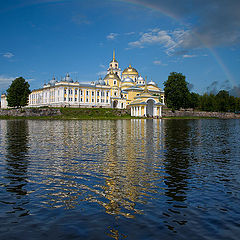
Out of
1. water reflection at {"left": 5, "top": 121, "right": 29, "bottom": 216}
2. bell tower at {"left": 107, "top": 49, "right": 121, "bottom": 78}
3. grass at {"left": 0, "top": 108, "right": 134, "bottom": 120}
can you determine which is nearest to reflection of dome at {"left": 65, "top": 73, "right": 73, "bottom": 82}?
grass at {"left": 0, "top": 108, "right": 134, "bottom": 120}

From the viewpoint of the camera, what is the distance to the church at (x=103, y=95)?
112812mm

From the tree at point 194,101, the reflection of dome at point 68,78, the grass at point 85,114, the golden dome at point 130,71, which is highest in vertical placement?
the golden dome at point 130,71

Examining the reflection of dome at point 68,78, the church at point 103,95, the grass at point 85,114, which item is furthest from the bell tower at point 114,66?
the grass at point 85,114

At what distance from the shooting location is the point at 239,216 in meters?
7.19

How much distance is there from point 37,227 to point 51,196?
2208 millimetres

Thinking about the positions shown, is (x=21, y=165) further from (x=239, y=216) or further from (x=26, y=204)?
(x=239, y=216)

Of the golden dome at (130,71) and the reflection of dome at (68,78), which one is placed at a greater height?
the golden dome at (130,71)

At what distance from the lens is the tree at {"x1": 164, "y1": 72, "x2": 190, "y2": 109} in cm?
11594

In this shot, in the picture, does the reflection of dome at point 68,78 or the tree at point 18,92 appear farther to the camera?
the reflection of dome at point 68,78

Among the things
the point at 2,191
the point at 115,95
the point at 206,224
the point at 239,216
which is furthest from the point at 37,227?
the point at 115,95

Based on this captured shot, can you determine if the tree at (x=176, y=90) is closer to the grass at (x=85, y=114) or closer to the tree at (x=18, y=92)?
the grass at (x=85, y=114)

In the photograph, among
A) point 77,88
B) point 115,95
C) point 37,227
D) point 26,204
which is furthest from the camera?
point 115,95

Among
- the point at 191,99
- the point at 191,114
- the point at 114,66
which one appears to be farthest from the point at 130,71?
the point at 191,114

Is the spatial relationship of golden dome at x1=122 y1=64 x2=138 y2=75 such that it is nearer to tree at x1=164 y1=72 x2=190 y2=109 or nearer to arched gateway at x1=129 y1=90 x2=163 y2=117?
tree at x1=164 y1=72 x2=190 y2=109
